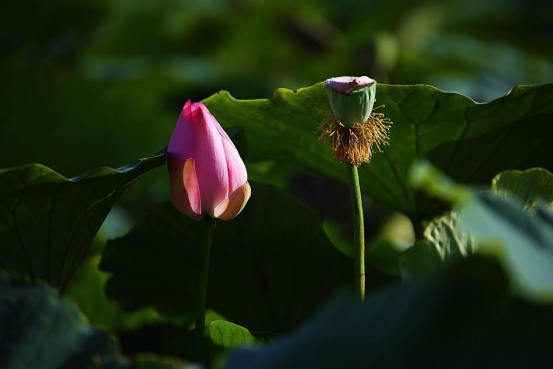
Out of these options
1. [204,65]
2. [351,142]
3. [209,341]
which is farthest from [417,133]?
[204,65]

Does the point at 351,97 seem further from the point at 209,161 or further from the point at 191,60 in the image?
the point at 191,60

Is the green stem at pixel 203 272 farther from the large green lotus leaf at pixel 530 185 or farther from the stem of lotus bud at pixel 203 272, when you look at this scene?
the large green lotus leaf at pixel 530 185

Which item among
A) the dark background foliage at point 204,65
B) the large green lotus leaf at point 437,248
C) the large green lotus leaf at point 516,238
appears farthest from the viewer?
the dark background foliage at point 204,65

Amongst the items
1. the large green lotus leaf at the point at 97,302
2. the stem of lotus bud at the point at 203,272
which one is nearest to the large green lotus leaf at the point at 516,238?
the stem of lotus bud at the point at 203,272

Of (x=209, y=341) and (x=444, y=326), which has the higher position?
(x=444, y=326)

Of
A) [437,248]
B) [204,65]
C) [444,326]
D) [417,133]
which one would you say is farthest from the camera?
[204,65]

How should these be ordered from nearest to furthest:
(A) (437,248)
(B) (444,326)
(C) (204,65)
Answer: (B) (444,326) → (A) (437,248) → (C) (204,65)

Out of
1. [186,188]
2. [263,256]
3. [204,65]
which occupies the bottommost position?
[204,65]

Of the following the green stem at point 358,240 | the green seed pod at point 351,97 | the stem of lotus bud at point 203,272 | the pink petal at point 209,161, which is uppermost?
the green seed pod at point 351,97

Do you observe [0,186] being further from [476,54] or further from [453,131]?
[476,54]
